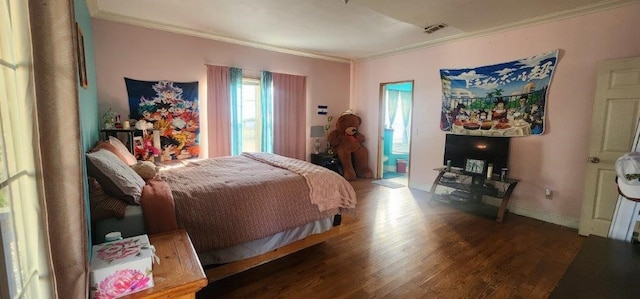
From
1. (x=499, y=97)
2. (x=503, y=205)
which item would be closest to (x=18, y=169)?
(x=503, y=205)

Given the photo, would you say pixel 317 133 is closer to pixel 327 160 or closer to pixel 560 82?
pixel 327 160

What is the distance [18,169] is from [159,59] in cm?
340

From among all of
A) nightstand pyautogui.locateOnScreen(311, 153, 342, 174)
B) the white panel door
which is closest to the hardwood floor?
the white panel door

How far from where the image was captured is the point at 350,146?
5.33 meters

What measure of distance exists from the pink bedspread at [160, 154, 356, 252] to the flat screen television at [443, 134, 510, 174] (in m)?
2.14

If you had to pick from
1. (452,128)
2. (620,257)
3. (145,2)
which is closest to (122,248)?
(620,257)

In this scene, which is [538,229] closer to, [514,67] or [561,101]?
[561,101]

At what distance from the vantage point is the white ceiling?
110 inches

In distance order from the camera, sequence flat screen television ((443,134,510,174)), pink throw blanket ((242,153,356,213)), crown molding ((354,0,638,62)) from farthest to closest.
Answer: flat screen television ((443,134,510,174))
crown molding ((354,0,638,62))
pink throw blanket ((242,153,356,213))

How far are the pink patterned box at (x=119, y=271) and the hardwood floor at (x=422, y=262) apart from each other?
939mm

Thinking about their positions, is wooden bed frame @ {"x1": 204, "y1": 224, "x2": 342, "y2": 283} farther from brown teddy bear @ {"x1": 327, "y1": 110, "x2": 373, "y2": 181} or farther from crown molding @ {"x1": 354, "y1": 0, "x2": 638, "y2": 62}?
crown molding @ {"x1": 354, "y1": 0, "x2": 638, "y2": 62}

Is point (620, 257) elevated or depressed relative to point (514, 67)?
depressed

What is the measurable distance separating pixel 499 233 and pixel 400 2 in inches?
102

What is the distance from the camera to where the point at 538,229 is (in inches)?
122
